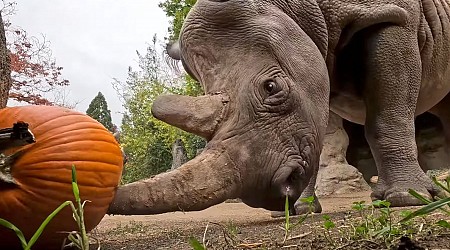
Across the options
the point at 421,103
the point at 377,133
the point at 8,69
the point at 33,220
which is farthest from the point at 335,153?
the point at 33,220

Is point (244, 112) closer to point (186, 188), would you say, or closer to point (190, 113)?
point (190, 113)

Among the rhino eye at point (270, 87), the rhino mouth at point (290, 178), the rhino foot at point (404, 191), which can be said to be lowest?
the rhino foot at point (404, 191)

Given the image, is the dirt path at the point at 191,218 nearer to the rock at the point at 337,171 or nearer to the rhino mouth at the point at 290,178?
the rhino mouth at the point at 290,178

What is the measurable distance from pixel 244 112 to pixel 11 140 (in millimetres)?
1507

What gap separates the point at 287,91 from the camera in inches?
128

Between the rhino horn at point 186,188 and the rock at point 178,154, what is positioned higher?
the rock at point 178,154

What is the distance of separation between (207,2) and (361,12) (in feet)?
3.46

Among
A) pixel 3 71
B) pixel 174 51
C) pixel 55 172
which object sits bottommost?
pixel 55 172

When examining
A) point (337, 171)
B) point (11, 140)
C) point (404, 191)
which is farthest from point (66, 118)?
point (337, 171)

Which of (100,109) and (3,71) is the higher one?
(100,109)

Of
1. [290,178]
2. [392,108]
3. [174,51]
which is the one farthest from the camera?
[174,51]

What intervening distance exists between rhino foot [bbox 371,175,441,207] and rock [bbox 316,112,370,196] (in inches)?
185

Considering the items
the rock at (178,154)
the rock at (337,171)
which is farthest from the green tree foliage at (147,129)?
the rock at (337,171)

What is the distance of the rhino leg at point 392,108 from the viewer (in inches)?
161
